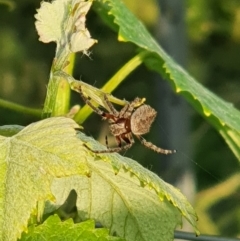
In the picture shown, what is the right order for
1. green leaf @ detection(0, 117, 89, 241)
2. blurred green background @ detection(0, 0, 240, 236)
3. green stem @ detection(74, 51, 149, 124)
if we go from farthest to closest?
blurred green background @ detection(0, 0, 240, 236) < green stem @ detection(74, 51, 149, 124) < green leaf @ detection(0, 117, 89, 241)

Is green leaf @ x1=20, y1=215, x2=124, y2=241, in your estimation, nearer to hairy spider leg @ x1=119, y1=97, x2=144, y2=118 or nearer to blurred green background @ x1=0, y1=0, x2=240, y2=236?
hairy spider leg @ x1=119, y1=97, x2=144, y2=118

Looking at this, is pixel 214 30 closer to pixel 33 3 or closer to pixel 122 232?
pixel 33 3

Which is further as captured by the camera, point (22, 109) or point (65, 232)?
point (22, 109)

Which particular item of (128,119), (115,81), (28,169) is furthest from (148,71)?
(28,169)

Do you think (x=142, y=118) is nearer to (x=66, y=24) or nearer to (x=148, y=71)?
(x=66, y=24)

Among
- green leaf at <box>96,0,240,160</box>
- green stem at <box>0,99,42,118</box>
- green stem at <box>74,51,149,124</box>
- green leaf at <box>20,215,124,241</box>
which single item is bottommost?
green leaf at <box>20,215,124,241</box>

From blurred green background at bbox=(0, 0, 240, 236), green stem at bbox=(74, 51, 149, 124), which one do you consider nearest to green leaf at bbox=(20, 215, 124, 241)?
green stem at bbox=(74, 51, 149, 124)
